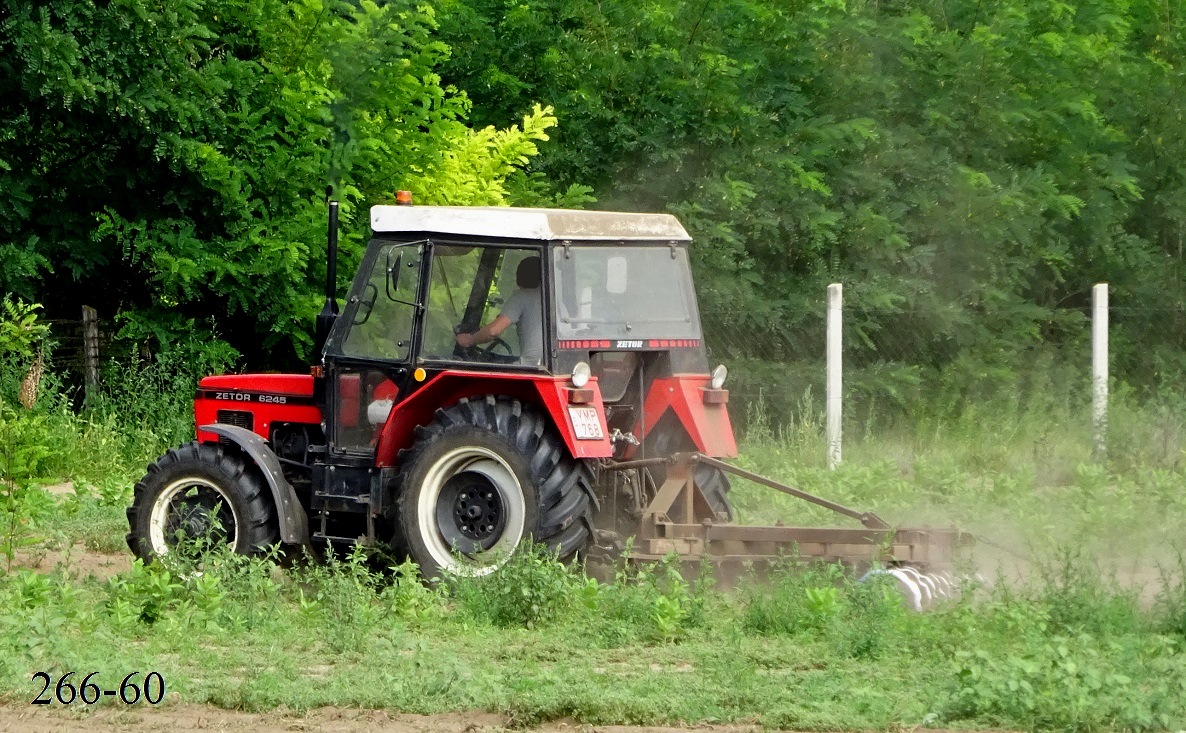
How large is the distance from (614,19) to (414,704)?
12295 millimetres

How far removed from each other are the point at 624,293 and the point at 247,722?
3.93m

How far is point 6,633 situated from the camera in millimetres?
6840

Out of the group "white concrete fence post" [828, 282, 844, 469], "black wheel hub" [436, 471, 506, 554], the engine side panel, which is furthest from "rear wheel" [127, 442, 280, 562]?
"white concrete fence post" [828, 282, 844, 469]

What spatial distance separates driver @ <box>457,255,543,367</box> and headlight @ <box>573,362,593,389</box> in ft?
0.79

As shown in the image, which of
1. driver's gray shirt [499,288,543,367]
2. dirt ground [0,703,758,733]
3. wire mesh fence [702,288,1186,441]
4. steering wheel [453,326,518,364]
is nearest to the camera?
dirt ground [0,703,758,733]

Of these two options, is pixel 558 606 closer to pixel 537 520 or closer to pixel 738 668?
pixel 537 520

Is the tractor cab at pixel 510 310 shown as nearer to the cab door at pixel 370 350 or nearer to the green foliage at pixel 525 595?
the cab door at pixel 370 350

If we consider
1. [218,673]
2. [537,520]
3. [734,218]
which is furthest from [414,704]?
[734,218]

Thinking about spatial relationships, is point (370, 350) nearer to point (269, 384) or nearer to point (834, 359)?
point (269, 384)

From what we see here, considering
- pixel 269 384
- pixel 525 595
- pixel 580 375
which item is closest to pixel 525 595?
pixel 525 595

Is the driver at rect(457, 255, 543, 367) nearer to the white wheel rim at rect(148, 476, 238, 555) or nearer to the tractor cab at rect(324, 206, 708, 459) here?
the tractor cab at rect(324, 206, 708, 459)

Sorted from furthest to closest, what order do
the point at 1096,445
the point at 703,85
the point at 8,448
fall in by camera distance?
the point at 703,85 → the point at 1096,445 → the point at 8,448

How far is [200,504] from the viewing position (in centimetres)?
910

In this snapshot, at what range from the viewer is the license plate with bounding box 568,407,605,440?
836cm
